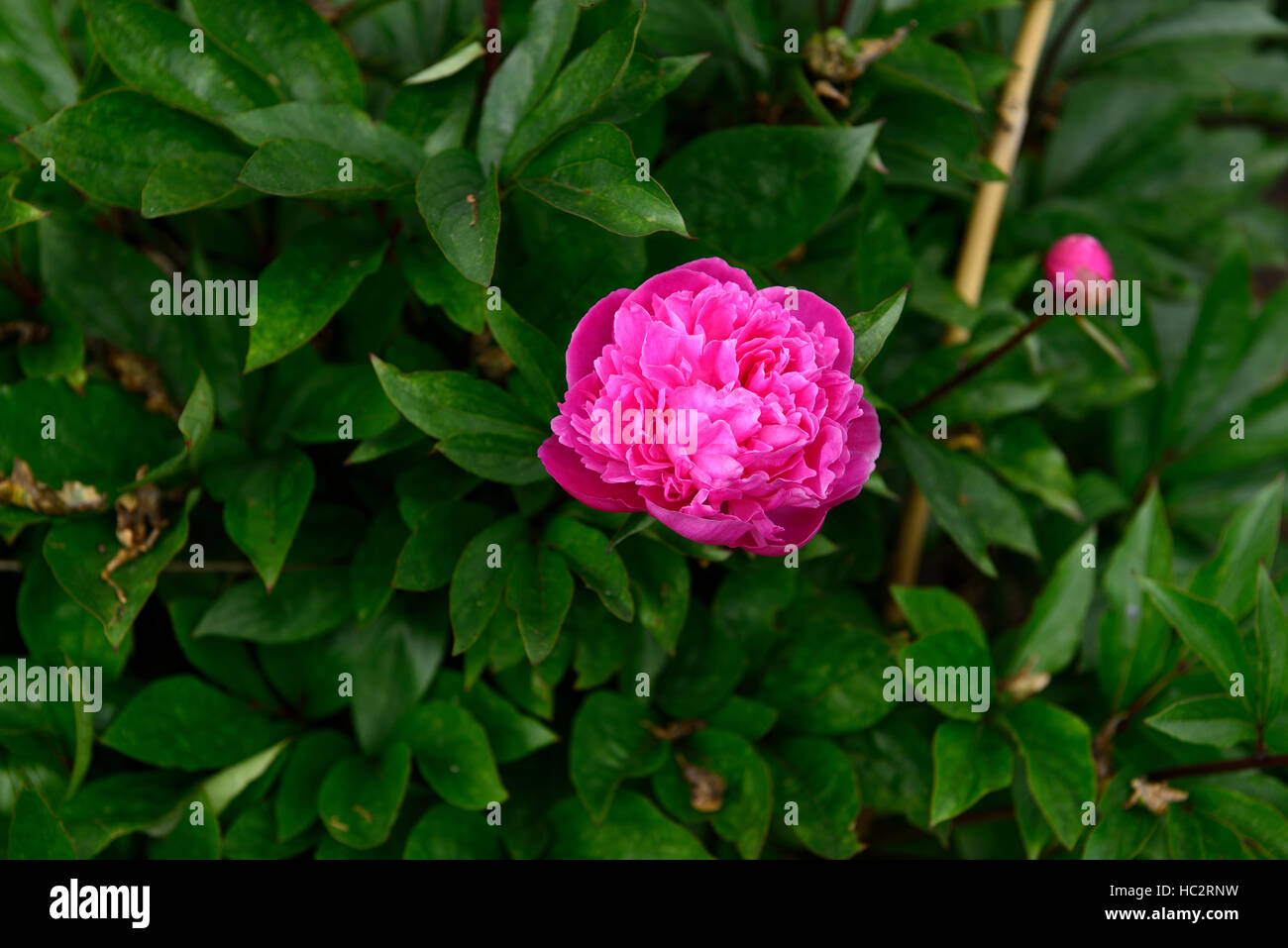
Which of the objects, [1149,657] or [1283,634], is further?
[1149,657]

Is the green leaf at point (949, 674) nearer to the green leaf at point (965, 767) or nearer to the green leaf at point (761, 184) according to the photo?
the green leaf at point (965, 767)

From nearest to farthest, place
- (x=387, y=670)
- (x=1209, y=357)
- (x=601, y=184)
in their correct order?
(x=601, y=184), (x=387, y=670), (x=1209, y=357)

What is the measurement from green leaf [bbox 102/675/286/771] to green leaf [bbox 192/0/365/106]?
0.51m

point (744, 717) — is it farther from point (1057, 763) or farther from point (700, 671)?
point (1057, 763)

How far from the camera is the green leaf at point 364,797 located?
81 centimetres

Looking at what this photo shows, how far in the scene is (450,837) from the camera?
0.86 metres

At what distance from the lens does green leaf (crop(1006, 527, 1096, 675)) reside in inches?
36.4

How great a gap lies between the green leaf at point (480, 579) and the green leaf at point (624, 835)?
0.23m

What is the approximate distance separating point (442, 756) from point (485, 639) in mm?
118

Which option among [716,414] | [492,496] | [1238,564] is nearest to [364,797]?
[492,496]

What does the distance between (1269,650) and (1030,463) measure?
294 mm

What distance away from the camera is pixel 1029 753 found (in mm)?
859
